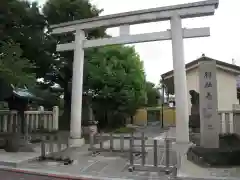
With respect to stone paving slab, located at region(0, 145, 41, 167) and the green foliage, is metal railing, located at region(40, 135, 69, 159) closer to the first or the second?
stone paving slab, located at region(0, 145, 41, 167)

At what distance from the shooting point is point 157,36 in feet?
41.7

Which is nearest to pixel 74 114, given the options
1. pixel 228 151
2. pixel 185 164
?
pixel 185 164

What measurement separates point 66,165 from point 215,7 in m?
8.33

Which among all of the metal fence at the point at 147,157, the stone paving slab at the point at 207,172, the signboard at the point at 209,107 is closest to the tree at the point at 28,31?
the metal fence at the point at 147,157

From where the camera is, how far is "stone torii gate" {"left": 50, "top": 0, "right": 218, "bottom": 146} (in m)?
11.9

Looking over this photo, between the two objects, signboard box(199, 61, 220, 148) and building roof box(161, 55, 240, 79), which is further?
building roof box(161, 55, 240, 79)

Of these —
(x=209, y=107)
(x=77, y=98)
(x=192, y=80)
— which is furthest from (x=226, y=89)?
(x=77, y=98)

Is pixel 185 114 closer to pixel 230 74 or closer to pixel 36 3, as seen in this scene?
pixel 230 74

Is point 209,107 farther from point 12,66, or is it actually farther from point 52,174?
point 12,66

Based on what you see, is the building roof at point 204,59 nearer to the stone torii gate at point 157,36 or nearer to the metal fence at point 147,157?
the stone torii gate at point 157,36

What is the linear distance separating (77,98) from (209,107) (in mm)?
6540

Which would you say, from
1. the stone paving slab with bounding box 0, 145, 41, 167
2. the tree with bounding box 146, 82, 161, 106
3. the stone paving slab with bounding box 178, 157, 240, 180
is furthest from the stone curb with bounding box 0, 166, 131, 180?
the tree with bounding box 146, 82, 161, 106

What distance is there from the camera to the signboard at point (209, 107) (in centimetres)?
988

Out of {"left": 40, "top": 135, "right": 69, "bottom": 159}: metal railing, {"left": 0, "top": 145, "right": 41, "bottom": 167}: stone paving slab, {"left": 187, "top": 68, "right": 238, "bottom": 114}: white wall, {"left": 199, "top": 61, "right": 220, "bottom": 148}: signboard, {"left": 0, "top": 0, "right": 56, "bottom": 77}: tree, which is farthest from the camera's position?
{"left": 187, "top": 68, "right": 238, "bottom": 114}: white wall
